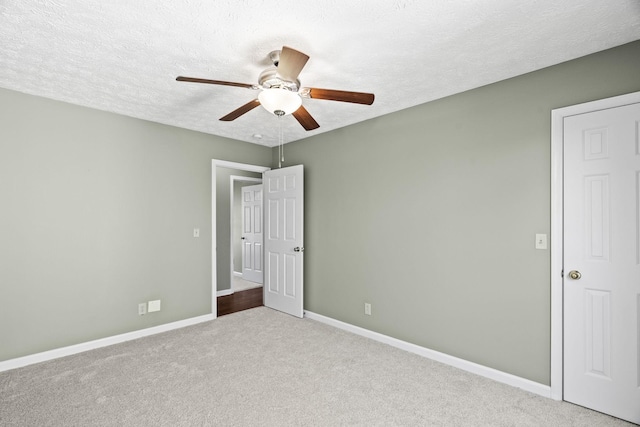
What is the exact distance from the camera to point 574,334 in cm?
229

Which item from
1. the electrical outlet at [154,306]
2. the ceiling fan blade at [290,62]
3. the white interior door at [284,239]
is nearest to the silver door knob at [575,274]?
the ceiling fan blade at [290,62]

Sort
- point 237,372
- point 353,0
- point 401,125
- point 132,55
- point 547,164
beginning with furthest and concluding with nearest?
point 401,125
point 237,372
point 547,164
point 132,55
point 353,0

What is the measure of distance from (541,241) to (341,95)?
1917 millimetres

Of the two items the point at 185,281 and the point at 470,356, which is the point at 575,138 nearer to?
the point at 470,356

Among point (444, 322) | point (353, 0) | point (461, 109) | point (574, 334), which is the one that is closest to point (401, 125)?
point (461, 109)

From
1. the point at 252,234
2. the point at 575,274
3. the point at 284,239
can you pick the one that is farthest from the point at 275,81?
the point at 252,234

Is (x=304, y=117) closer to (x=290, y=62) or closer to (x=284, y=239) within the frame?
(x=290, y=62)

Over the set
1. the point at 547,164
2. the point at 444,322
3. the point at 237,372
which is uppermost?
the point at 547,164

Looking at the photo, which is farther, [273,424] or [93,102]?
[93,102]

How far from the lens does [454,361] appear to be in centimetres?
289

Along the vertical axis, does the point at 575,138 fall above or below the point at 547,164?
above

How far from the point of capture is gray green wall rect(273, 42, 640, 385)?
243 cm

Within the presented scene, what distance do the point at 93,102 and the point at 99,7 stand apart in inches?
69.1

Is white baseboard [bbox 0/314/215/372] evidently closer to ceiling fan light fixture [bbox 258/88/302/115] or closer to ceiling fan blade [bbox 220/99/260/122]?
Answer: ceiling fan blade [bbox 220/99/260/122]
